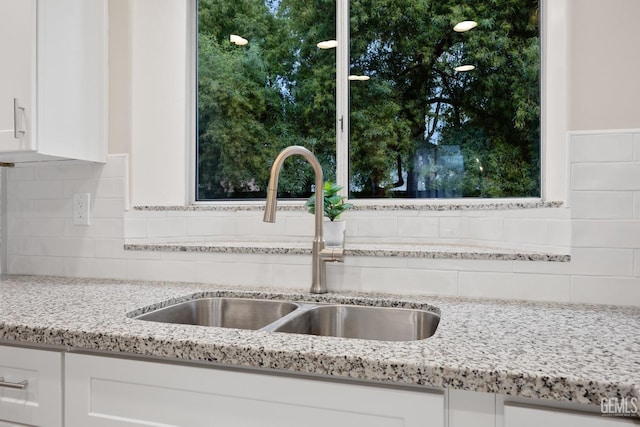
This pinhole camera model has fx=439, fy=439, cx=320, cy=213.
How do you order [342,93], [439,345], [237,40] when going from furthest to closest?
[237,40] < [342,93] < [439,345]

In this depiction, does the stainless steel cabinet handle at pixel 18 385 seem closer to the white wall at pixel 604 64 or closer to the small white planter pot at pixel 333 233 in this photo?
the small white planter pot at pixel 333 233

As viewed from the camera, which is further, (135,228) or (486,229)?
(135,228)

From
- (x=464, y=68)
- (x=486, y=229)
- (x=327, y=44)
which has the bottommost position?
(x=486, y=229)

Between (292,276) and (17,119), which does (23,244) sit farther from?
(292,276)

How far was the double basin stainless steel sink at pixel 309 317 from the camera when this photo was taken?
1232 mm

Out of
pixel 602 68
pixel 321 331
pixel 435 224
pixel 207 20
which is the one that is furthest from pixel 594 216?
pixel 207 20

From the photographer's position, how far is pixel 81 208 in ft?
5.74

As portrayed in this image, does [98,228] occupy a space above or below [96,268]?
above

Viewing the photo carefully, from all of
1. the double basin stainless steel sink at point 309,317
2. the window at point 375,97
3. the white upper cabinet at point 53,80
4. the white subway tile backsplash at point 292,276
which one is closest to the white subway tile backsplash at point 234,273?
the white subway tile backsplash at point 292,276

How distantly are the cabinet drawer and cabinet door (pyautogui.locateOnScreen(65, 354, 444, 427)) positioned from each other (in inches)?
1.4

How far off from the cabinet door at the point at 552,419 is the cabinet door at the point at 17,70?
1515 mm

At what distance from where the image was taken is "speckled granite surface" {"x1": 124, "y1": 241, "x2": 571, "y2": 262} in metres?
1.29

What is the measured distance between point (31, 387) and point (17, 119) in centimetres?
85

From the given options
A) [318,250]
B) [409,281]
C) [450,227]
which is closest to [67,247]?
[318,250]
